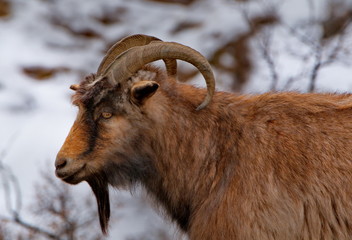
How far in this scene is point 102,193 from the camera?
6.47 metres

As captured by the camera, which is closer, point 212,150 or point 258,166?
point 258,166

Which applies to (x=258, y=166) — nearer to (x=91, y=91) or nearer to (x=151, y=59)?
(x=151, y=59)

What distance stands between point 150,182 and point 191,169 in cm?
40

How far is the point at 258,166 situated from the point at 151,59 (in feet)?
4.09

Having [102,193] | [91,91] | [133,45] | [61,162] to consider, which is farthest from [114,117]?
[133,45]

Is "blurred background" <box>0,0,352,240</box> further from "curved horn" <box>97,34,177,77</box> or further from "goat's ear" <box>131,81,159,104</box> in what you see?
"goat's ear" <box>131,81,159,104</box>

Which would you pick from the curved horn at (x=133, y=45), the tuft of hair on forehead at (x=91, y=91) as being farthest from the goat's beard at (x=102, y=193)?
the curved horn at (x=133, y=45)

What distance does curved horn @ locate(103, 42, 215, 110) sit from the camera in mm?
6094

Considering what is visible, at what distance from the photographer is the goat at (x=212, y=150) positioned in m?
5.87

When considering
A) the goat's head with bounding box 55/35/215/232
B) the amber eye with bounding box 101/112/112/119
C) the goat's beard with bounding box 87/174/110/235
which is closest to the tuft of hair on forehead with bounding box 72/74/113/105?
the goat's head with bounding box 55/35/215/232

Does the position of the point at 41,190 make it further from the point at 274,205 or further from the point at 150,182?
the point at 274,205

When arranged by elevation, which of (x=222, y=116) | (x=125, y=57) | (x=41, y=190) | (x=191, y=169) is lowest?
(x=41, y=190)

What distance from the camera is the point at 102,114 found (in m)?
6.04

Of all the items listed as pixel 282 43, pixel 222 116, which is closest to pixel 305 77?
pixel 282 43
